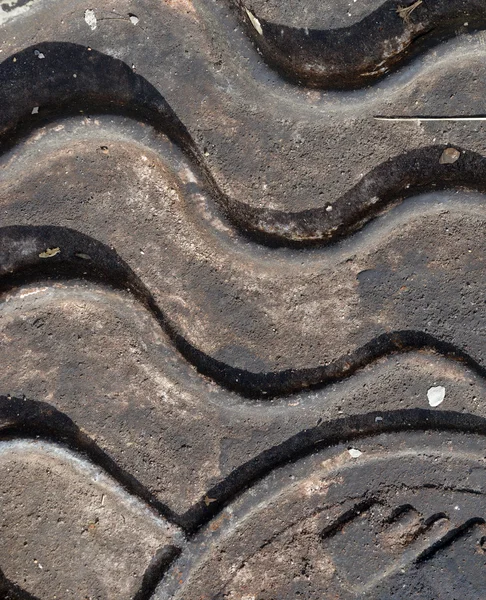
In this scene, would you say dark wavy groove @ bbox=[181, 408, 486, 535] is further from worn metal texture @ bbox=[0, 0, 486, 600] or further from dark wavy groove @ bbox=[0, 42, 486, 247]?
A: dark wavy groove @ bbox=[0, 42, 486, 247]

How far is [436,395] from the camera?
5.54 meters

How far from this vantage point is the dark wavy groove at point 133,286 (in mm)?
5598

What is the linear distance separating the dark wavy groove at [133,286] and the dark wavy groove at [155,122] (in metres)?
0.98

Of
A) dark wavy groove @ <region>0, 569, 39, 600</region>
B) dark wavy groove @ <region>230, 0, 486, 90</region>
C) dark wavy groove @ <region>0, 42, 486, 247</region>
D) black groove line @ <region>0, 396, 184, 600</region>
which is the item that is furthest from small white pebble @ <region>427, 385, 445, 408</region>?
dark wavy groove @ <region>0, 569, 39, 600</region>

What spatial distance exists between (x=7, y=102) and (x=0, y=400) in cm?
293

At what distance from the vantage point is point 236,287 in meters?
5.64

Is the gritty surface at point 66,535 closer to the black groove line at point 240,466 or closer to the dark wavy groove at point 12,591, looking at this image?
the dark wavy groove at point 12,591

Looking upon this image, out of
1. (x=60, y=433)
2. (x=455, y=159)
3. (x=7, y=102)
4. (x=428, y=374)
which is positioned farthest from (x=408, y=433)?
(x=7, y=102)

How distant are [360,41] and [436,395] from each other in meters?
3.51

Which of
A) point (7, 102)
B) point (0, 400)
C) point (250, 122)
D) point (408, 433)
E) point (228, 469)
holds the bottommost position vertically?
point (408, 433)

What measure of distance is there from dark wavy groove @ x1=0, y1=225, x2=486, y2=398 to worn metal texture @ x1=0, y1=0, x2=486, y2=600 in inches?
0.9

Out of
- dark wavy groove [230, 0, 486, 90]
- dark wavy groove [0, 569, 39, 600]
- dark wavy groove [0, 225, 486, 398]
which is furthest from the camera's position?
dark wavy groove [0, 569, 39, 600]

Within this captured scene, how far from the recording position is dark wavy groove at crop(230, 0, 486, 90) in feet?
18.0

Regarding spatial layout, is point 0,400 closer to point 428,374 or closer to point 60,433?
point 60,433
